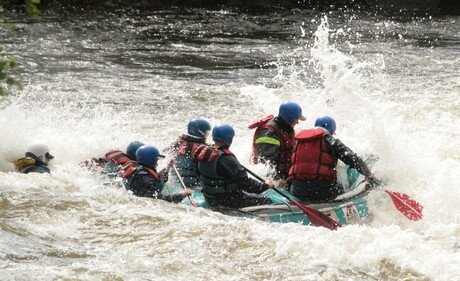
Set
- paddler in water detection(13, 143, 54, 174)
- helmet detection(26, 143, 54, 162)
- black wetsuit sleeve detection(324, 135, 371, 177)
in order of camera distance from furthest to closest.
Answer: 1. helmet detection(26, 143, 54, 162)
2. paddler in water detection(13, 143, 54, 174)
3. black wetsuit sleeve detection(324, 135, 371, 177)

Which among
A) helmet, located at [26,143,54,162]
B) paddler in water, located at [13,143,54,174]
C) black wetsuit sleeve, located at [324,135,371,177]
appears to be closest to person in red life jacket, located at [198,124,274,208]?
black wetsuit sleeve, located at [324,135,371,177]

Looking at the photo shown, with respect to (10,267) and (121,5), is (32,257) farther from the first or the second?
(121,5)

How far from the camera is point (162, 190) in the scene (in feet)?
25.4

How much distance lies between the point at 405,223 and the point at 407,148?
1.61 meters

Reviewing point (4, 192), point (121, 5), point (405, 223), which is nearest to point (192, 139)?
point (4, 192)

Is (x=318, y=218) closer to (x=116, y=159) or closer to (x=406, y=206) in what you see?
(x=406, y=206)

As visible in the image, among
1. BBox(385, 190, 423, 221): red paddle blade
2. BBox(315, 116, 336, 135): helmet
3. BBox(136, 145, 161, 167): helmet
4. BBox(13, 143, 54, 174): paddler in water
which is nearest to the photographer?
BBox(136, 145, 161, 167): helmet

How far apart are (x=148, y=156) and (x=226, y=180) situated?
1.00 metres

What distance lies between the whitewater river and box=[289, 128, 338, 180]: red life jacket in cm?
84

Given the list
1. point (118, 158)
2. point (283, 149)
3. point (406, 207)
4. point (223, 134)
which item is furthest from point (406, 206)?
point (118, 158)

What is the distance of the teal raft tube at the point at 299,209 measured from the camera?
23.3ft

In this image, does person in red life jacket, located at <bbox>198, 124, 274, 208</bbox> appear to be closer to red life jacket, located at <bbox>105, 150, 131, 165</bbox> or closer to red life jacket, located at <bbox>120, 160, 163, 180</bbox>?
red life jacket, located at <bbox>120, 160, 163, 180</bbox>

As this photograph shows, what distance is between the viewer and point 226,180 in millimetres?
7117

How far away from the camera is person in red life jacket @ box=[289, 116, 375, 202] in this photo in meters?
7.36
